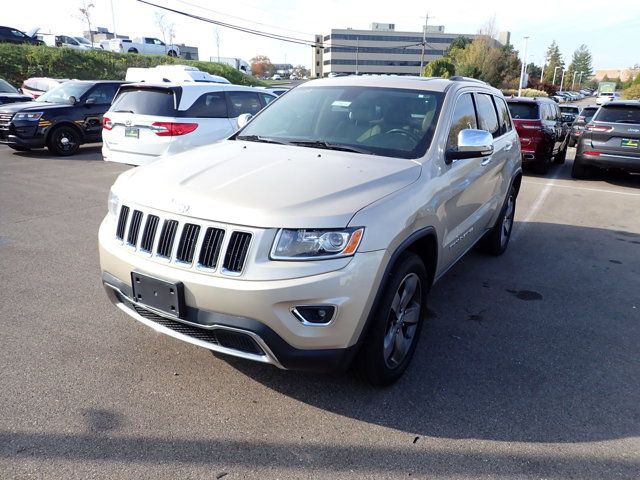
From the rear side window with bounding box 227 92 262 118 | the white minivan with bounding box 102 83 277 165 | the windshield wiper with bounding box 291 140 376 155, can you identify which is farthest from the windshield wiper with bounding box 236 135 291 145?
the rear side window with bounding box 227 92 262 118

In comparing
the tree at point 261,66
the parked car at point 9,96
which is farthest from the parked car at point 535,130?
the tree at point 261,66

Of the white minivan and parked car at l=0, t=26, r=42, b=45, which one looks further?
parked car at l=0, t=26, r=42, b=45

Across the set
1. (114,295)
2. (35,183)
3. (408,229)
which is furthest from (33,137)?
(408,229)

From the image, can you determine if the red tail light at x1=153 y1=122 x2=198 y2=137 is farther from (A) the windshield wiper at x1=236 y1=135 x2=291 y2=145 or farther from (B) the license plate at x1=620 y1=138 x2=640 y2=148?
(B) the license plate at x1=620 y1=138 x2=640 y2=148

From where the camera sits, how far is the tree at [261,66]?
120m

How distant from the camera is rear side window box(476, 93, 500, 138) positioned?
4758 millimetres

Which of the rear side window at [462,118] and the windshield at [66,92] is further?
the windshield at [66,92]

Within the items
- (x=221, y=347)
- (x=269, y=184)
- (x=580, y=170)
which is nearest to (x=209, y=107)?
(x=269, y=184)

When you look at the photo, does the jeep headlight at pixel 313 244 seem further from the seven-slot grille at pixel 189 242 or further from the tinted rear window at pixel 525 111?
the tinted rear window at pixel 525 111

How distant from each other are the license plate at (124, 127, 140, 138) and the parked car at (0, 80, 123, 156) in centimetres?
458

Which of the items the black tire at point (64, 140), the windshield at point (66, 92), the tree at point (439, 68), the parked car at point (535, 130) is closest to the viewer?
the parked car at point (535, 130)

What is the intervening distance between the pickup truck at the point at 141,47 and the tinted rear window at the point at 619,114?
35.2 metres

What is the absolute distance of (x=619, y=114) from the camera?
10719 mm

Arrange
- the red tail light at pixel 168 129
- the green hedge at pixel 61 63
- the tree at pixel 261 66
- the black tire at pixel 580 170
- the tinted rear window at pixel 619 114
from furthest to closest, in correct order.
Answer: the tree at pixel 261 66, the green hedge at pixel 61 63, the black tire at pixel 580 170, the tinted rear window at pixel 619 114, the red tail light at pixel 168 129
